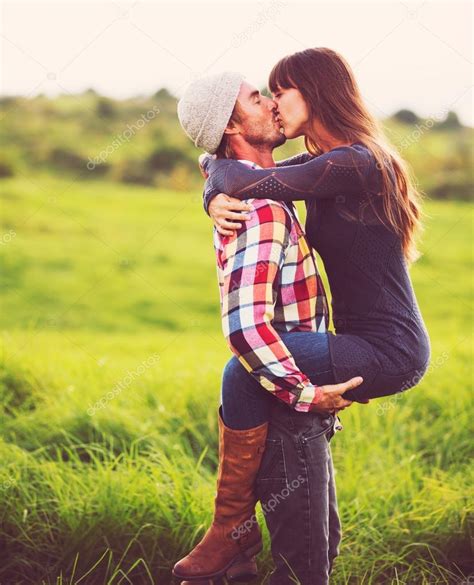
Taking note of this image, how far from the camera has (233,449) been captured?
8.05 ft

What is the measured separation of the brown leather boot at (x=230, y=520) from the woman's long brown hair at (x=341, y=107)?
784 mm

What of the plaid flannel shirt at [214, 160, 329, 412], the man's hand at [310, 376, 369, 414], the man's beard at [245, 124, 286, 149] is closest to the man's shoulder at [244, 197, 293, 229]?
the plaid flannel shirt at [214, 160, 329, 412]

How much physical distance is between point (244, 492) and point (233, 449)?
0.50 ft

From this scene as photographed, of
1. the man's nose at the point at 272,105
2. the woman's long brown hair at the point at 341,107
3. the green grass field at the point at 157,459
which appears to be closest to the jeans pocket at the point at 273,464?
the green grass field at the point at 157,459

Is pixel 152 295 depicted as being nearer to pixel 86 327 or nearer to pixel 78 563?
pixel 86 327

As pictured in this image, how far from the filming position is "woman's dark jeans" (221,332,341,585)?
244cm

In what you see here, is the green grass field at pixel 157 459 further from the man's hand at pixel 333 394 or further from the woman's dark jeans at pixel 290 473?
the man's hand at pixel 333 394

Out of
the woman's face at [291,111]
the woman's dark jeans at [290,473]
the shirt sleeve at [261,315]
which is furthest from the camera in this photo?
the woman's face at [291,111]

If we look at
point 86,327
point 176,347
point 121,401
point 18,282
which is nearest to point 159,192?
point 18,282

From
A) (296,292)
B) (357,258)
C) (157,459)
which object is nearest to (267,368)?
(296,292)

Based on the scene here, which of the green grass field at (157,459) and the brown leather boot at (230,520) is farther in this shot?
the green grass field at (157,459)

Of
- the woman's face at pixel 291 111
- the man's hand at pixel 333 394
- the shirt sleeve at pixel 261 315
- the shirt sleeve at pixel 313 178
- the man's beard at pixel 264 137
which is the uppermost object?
the woman's face at pixel 291 111

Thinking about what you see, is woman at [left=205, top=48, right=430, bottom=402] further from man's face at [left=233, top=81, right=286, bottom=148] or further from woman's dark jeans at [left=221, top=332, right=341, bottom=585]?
woman's dark jeans at [left=221, top=332, right=341, bottom=585]

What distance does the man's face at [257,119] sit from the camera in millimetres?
2545
